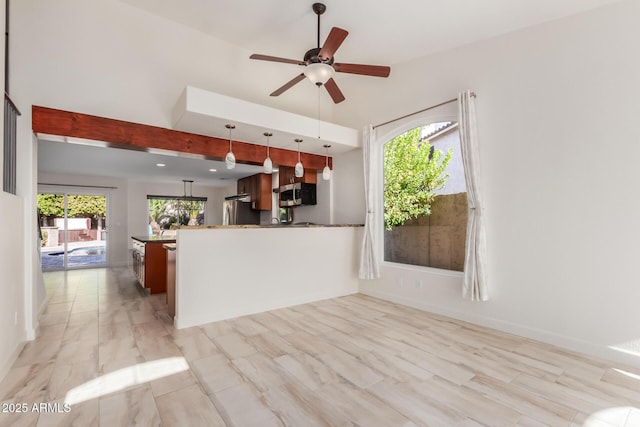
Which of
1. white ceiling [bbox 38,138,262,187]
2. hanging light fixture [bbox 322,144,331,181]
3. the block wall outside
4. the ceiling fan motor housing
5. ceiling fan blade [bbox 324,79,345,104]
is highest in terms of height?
the ceiling fan motor housing

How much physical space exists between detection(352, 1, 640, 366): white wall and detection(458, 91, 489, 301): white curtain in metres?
0.13

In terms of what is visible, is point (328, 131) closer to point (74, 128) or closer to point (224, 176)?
point (74, 128)

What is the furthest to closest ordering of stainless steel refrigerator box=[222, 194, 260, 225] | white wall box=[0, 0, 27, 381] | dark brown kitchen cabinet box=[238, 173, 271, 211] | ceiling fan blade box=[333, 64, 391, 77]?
1. stainless steel refrigerator box=[222, 194, 260, 225]
2. dark brown kitchen cabinet box=[238, 173, 271, 211]
3. ceiling fan blade box=[333, 64, 391, 77]
4. white wall box=[0, 0, 27, 381]

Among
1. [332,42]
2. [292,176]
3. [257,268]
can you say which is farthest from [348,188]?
[332,42]

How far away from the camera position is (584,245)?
9.14ft

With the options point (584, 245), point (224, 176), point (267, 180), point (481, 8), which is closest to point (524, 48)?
point (481, 8)

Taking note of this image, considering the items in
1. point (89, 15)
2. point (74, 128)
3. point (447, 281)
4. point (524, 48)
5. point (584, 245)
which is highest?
point (89, 15)

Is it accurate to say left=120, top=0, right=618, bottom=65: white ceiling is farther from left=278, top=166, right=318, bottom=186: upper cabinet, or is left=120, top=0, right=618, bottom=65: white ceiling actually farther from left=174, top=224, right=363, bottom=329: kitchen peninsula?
left=174, top=224, right=363, bottom=329: kitchen peninsula

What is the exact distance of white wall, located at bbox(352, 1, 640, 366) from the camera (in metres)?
2.60

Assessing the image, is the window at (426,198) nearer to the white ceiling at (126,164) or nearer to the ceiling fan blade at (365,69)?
the ceiling fan blade at (365,69)

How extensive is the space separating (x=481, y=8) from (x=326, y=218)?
11.9 feet

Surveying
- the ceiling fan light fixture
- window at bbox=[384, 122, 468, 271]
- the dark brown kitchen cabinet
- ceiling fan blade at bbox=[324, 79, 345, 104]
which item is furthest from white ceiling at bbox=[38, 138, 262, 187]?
window at bbox=[384, 122, 468, 271]

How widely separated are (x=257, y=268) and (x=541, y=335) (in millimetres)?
3195

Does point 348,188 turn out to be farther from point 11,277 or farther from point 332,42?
point 11,277
